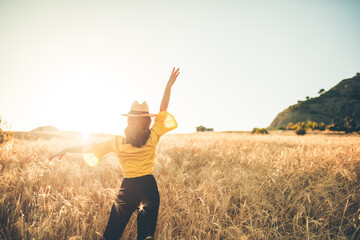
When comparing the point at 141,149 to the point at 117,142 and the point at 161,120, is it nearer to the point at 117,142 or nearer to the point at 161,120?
the point at 117,142

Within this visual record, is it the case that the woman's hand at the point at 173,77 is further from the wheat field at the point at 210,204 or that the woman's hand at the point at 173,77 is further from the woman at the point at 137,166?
the wheat field at the point at 210,204

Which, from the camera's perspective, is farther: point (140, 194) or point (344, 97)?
point (344, 97)

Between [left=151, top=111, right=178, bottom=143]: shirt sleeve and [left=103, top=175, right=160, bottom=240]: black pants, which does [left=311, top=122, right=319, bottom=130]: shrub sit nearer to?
[left=151, top=111, right=178, bottom=143]: shirt sleeve

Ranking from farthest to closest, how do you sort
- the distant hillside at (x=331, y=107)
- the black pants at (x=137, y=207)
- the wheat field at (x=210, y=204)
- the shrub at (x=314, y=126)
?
the distant hillside at (x=331, y=107)
the shrub at (x=314, y=126)
the wheat field at (x=210, y=204)
the black pants at (x=137, y=207)

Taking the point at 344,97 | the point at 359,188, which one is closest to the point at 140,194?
the point at 359,188

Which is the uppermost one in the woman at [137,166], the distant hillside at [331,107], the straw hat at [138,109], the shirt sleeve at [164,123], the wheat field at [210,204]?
the distant hillside at [331,107]

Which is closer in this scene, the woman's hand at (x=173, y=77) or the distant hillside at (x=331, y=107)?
the woman's hand at (x=173, y=77)

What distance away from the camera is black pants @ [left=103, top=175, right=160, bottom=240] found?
5.65ft

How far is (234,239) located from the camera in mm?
1839

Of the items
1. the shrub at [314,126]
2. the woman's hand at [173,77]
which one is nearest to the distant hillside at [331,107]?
the shrub at [314,126]

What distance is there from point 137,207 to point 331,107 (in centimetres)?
8812

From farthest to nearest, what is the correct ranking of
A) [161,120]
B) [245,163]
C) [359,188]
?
[245,163]
[359,188]
[161,120]

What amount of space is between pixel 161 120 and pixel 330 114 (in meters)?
84.6

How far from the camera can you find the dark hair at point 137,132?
1910 millimetres
